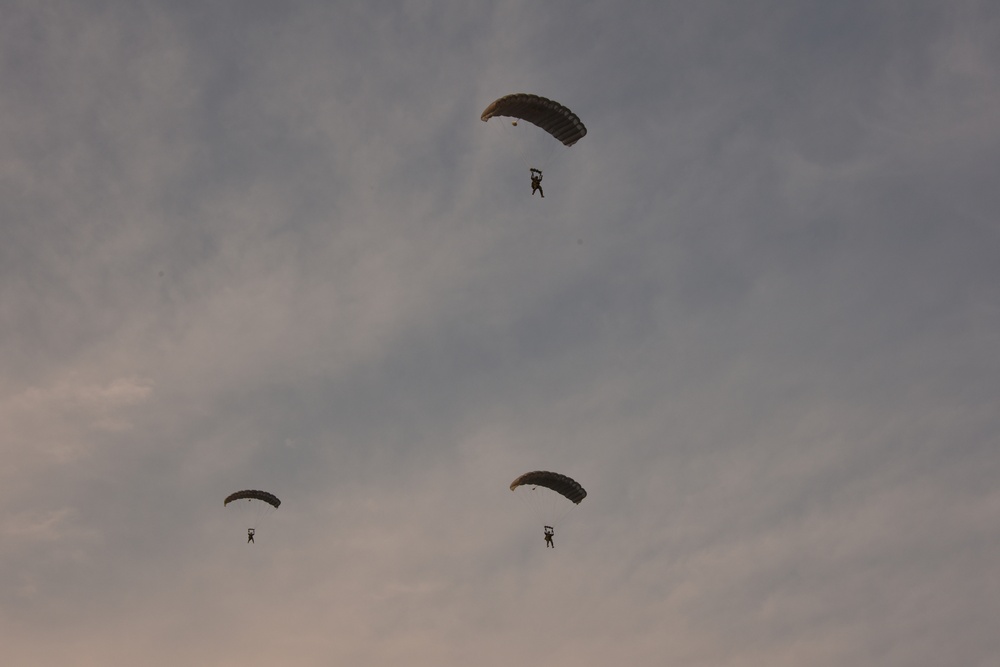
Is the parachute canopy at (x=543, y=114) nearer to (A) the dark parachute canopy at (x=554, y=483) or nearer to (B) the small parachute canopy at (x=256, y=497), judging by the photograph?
(A) the dark parachute canopy at (x=554, y=483)

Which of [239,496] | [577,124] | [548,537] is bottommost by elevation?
[548,537]

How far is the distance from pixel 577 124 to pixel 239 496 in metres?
35.2

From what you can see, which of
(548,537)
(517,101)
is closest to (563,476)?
(548,537)

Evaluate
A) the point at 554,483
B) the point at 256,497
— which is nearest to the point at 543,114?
the point at 554,483

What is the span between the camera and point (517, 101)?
5412cm

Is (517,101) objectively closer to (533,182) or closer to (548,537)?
(533,182)

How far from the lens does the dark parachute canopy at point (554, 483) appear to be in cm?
5941

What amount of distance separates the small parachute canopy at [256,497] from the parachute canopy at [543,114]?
1276 inches

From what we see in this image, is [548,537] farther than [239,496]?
No

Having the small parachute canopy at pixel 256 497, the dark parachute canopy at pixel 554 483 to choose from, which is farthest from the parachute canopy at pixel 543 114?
the small parachute canopy at pixel 256 497

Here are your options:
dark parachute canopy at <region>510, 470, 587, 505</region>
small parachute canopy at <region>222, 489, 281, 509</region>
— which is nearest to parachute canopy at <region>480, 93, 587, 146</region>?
dark parachute canopy at <region>510, 470, 587, 505</region>

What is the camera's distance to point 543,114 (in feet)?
181

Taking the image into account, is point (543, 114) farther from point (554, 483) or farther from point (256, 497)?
point (256, 497)

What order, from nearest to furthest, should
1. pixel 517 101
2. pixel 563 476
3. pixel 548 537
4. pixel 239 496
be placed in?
1. pixel 517 101
2. pixel 563 476
3. pixel 548 537
4. pixel 239 496
